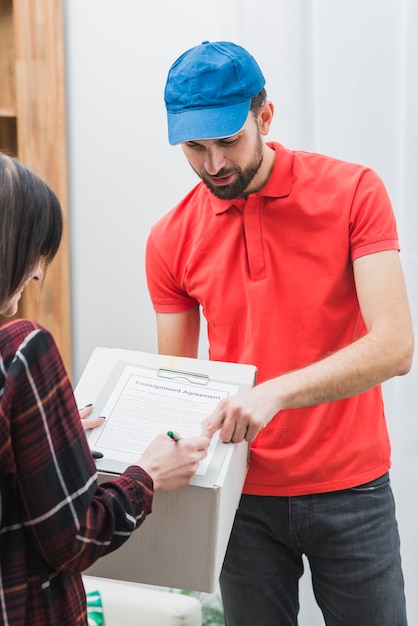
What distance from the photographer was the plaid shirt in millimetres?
800

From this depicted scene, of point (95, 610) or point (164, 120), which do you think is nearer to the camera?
point (95, 610)

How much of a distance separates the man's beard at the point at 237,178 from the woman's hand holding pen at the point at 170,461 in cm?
51

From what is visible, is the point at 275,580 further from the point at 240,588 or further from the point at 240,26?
the point at 240,26

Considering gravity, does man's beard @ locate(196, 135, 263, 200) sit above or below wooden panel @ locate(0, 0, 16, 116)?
below

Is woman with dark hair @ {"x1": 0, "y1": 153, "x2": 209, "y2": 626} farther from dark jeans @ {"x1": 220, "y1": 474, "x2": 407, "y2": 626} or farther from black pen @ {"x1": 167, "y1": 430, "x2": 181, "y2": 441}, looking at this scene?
dark jeans @ {"x1": 220, "y1": 474, "x2": 407, "y2": 626}

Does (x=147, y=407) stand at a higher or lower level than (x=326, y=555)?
higher

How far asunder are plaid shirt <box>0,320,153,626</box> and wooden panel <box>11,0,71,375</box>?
1.26 metres

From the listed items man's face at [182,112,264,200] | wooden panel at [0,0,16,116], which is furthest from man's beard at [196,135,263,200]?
wooden panel at [0,0,16,116]

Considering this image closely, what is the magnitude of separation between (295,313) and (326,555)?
0.43 meters

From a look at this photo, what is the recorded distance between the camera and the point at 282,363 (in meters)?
1.36

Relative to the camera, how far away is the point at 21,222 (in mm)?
846

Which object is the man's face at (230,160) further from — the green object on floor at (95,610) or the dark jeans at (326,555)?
the green object on floor at (95,610)

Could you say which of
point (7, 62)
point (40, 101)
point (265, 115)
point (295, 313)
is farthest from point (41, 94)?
point (295, 313)

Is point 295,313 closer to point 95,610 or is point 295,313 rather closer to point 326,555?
point 326,555
